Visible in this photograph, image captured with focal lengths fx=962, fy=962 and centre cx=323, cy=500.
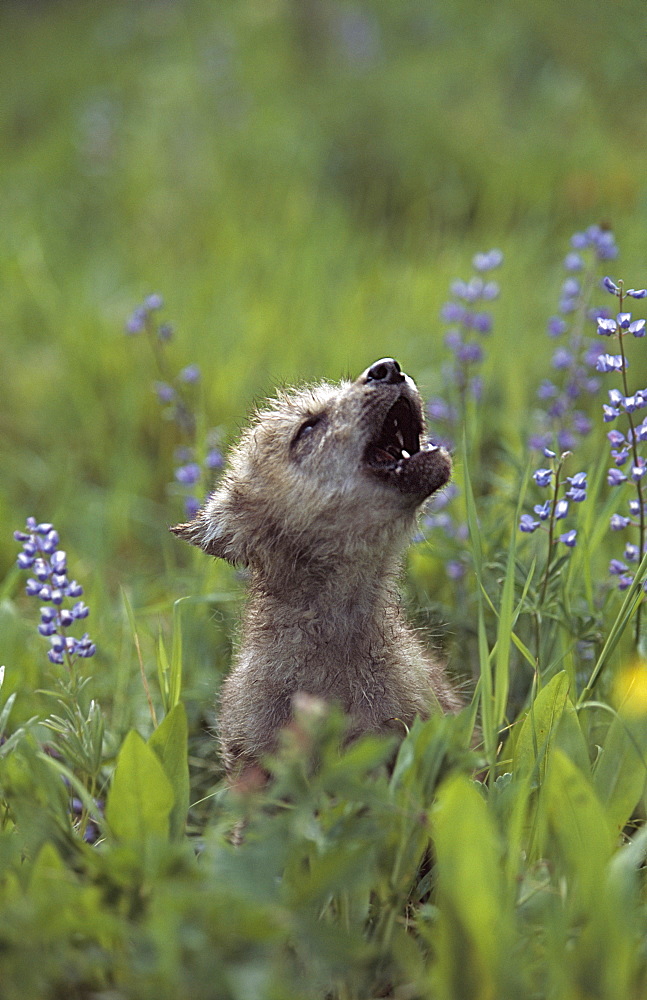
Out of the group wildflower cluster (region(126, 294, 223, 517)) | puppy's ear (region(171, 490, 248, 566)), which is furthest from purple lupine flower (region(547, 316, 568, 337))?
puppy's ear (region(171, 490, 248, 566))

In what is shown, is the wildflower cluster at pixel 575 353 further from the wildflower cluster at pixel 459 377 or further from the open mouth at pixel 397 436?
the open mouth at pixel 397 436

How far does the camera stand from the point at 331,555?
7.88 feet

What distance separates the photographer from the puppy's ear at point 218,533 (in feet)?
8.29

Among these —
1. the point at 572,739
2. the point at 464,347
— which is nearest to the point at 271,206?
the point at 464,347

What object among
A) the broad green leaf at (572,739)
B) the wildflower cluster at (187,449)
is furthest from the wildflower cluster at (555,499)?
the wildflower cluster at (187,449)

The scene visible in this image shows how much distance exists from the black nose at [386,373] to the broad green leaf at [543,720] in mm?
858

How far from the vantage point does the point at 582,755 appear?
73.9 inches

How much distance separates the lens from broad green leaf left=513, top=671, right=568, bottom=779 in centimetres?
197

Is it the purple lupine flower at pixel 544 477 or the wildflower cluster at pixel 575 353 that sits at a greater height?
the wildflower cluster at pixel 575 353

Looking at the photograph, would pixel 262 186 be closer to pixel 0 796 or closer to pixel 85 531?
pixel 85 531

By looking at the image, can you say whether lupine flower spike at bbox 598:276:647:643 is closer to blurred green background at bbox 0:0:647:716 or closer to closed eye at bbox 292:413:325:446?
closed eye at bbox 292:413:325:446

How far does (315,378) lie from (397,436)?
3.46ft

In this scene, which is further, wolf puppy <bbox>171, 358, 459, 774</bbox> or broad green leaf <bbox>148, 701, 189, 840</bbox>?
wolf puppy <bbox>171, 358, 459, 774</bbox>

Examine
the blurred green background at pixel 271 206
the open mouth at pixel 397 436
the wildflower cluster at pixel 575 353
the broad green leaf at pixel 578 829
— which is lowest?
the broad green leaf at pixel 578 829
